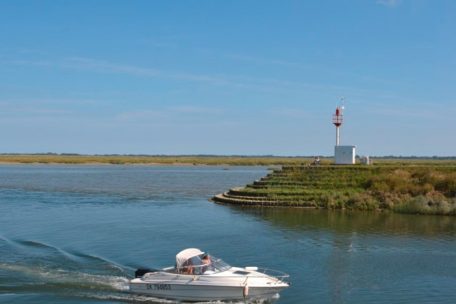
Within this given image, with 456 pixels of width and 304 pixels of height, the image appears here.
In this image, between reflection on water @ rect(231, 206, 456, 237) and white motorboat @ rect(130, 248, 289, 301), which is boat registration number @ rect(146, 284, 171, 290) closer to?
white motorboat @ rect(130, 248, 289, 301)

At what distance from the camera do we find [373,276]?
25.4 meters

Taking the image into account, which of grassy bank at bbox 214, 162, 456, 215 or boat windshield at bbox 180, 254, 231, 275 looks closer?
boat windshield at bbox 180, 254, 231, 275

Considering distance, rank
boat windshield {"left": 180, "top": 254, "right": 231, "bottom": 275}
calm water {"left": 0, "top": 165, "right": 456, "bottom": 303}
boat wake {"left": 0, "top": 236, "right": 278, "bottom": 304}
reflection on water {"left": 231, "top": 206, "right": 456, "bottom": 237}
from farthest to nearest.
A: reflection on water {"left": 231, "top": 206, "right": 456, "bottom": 237}, calm water {"left": 0, "top": 165, "right": 456, "bottom": 303}, boat wake {"left": 0, "top": 236, "right": 278, "bottom": 304}, boat windshield {"left": 180, "top": 254, "right": 231, "bottom": 275}

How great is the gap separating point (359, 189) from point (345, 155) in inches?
368

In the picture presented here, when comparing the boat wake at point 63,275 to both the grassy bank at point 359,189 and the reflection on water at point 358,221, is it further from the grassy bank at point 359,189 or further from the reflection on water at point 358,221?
the grassy bank at point 359,189

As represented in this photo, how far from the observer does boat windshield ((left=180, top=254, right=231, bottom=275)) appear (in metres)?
22.4

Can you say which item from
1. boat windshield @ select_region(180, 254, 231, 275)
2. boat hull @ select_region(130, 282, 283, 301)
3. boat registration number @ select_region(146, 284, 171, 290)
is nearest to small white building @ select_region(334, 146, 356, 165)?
boat windshield @ select_region(180, 254, 231, 275)

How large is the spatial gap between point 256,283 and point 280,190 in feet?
111

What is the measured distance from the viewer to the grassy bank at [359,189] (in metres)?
49.3

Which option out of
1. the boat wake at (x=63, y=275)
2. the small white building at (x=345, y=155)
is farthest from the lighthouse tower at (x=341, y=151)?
the boat wake at (x=63, y=275)

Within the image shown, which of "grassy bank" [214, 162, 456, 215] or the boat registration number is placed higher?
"grassy bank" [214, 162, 456, 215]

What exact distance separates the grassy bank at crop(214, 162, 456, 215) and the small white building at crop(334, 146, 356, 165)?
3.35 metres

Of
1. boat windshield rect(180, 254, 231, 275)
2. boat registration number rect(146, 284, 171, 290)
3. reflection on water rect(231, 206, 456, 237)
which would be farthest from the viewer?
reflection on water rect(231, 206, 456, 237)

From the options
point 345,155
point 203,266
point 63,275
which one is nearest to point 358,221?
point 345,155
